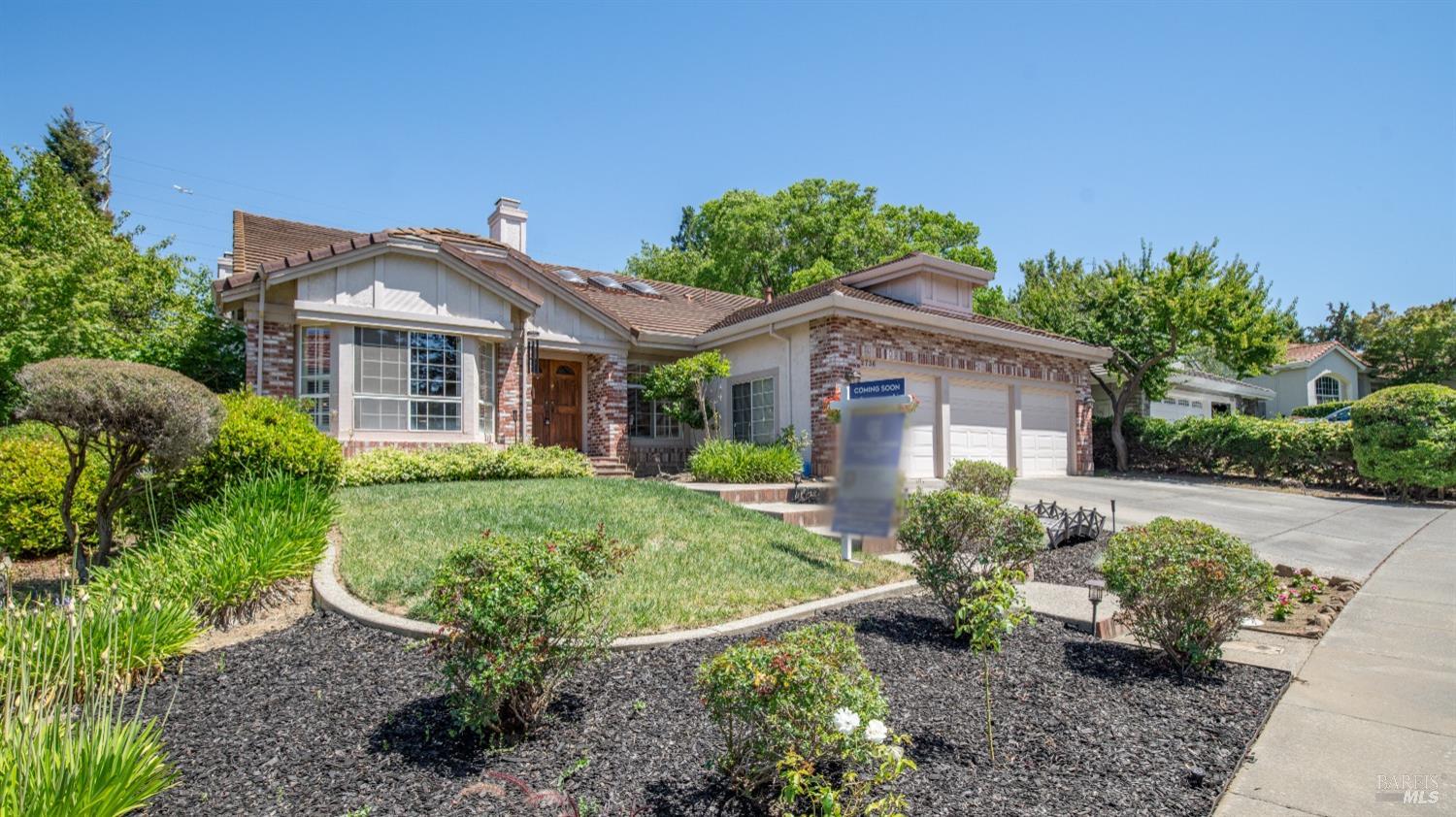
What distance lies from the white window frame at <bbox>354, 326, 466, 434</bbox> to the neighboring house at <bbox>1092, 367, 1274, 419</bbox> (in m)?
18.5

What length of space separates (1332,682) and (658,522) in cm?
585

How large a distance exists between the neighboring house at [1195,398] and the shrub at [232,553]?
21828mm

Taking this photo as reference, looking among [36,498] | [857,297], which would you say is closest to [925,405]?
[857,297]

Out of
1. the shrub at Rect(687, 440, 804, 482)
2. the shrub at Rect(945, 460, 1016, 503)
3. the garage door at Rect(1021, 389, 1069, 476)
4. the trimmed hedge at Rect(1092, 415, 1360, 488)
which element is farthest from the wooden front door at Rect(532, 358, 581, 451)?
the trimmed hedge at Rect(1092, 415, 1360, 488)

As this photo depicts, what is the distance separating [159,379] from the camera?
20.1ft

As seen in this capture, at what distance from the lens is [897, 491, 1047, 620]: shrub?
5312 millimetres

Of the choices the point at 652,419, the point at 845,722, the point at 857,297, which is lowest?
the point at 845,722

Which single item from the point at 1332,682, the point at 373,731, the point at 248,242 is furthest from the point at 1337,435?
the point at 248,242

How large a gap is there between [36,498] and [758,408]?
36.4 ft

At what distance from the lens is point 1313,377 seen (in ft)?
106

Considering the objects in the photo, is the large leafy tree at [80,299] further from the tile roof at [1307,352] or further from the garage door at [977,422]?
the tile roof at [1307,352]

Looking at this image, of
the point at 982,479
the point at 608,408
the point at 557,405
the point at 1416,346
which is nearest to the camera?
the point at 982,479

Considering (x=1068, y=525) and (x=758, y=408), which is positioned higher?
(x=758, y=408)

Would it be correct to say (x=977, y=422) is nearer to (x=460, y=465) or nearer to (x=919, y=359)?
(x=919, y=359)
